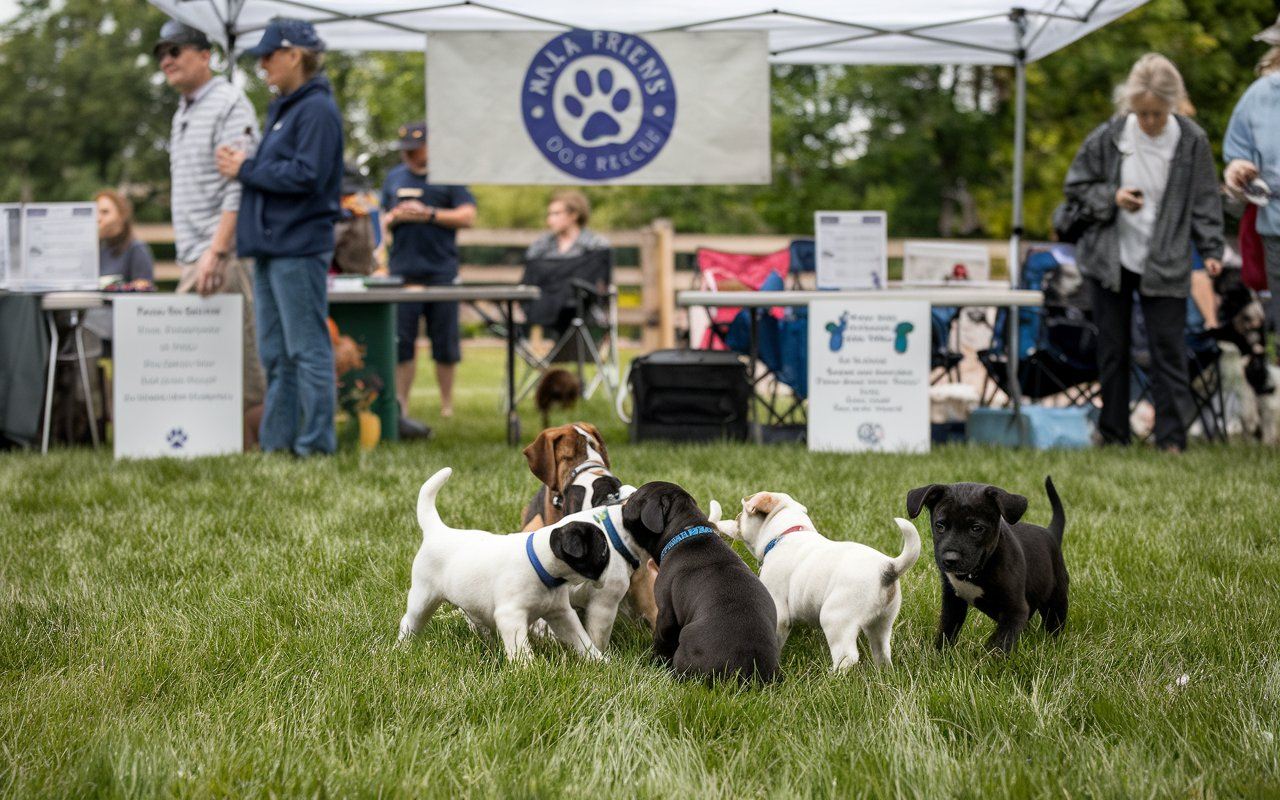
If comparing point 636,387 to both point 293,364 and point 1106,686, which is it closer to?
point 293,364

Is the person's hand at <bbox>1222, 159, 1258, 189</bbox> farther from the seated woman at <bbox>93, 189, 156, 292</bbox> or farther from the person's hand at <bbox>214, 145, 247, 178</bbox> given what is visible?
the seated woman at <bbox>93, 189, 156, 292</bbox>

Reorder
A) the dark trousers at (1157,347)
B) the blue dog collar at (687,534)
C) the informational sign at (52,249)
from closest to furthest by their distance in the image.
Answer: the blue dog collar at (687,534), the dark trousers at (1157,347), the informational sign at (52,249)

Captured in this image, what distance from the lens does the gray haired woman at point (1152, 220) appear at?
7062 mm

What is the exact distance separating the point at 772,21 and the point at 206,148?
3.63m

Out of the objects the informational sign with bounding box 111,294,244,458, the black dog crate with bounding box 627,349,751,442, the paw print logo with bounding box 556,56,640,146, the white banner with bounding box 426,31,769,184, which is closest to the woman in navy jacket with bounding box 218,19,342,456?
the informational sign with bounding box 111,294,244,458

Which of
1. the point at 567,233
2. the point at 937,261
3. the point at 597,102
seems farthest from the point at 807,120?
the point at 597,102

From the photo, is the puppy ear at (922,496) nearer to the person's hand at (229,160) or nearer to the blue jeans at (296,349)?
the blue jeans at (296,349)

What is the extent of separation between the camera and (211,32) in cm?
798

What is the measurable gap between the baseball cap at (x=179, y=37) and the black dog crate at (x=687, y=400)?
3.00m

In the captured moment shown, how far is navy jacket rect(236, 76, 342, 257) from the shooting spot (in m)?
6.39

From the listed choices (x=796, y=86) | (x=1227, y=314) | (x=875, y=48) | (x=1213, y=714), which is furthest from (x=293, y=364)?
(x=796, y=86)

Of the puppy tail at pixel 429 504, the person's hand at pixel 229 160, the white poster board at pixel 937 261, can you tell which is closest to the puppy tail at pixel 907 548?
the puppy tail at pixel 429 504

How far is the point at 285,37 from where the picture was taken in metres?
6.41

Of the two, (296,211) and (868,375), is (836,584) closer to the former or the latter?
(296,211)
